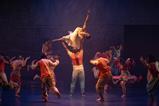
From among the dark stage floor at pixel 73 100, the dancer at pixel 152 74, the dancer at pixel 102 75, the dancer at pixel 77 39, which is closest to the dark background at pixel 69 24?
the dark stage floor at pixel 73 100

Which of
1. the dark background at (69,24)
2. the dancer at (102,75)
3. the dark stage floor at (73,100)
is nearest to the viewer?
the dark stage floor at (73,100)

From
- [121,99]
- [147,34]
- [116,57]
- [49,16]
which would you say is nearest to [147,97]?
[121,99]

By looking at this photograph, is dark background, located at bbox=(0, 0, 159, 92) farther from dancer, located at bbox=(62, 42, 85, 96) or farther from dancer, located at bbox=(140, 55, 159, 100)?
dancer, located at bbox=(140, 55, 159, 100)

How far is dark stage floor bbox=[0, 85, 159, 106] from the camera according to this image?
15234 millimetres

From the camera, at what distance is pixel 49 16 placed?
20.9m

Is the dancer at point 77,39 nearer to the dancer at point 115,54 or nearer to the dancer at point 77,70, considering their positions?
the dancer at point 77,70

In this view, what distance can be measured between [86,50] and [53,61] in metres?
4.64

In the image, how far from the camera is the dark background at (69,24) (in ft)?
68.1

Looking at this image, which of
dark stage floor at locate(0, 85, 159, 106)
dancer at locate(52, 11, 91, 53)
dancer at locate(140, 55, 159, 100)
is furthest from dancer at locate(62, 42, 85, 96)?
dancer at locate(140, 55, 159, 100)

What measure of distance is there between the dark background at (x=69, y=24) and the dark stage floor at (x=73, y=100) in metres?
2.72

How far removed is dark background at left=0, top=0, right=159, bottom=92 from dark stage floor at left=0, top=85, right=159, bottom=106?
2.72m

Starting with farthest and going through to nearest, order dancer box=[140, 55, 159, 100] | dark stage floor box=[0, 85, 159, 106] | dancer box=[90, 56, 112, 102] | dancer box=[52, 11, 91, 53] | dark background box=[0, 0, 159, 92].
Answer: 1. dark background box=[0, 0, 159, 92]
2. dancer box=[52, 11, 91, 53]
3. dancer box=[90, 56, 112, 102]
4. dark stage floor box=[0, 85, 159, 106]
5. dancer box=[140, 55, 159, 100]

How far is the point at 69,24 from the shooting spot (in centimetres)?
2092

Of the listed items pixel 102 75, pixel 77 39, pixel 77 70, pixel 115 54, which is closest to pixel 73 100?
pixel 102 75
